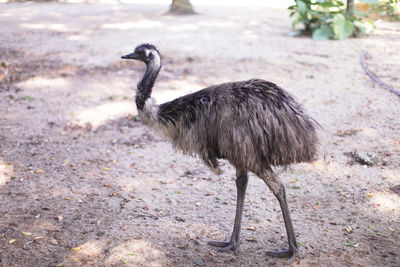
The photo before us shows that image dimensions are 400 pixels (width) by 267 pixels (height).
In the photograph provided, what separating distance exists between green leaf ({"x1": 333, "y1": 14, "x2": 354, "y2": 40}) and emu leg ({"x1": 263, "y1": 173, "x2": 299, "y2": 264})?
23.4ft

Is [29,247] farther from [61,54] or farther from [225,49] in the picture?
[225,49]

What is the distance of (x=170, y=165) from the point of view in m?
5.10

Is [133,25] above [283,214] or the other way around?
above

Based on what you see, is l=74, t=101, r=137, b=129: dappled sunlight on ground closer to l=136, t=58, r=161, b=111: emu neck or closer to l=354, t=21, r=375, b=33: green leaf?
l=136, t=58, r=161, b=111: emu neck

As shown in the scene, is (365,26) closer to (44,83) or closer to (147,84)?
(44,83)

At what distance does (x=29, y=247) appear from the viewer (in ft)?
11.4

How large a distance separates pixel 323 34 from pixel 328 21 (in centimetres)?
67

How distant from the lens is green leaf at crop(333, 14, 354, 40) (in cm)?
959

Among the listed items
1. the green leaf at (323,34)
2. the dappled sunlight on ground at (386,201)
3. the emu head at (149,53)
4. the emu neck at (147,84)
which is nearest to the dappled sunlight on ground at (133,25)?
the green leaf at (323,34)

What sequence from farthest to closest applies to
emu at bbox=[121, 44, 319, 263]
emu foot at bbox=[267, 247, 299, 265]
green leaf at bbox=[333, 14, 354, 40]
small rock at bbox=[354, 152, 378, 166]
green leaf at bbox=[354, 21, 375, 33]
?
green leaf at bbox=[354, 21, 375, 33] → green leaf at bbox=[333, 14, 354, 40] → small rock at bbox=[354, 152, 378, 166] → emu foot at bbox=[267, 247, 299, 265] → emu at bbox=[121, 44, 319, 263]

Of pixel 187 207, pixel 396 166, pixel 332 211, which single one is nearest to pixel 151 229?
pixel 187 207

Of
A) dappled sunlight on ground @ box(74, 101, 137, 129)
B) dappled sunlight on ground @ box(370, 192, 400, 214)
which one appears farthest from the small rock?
dappled sunlight on ground @ box(74, 101, 137, 129)

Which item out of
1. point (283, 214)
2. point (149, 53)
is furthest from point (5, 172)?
point (283, 214)

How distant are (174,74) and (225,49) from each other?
6.12 ft
